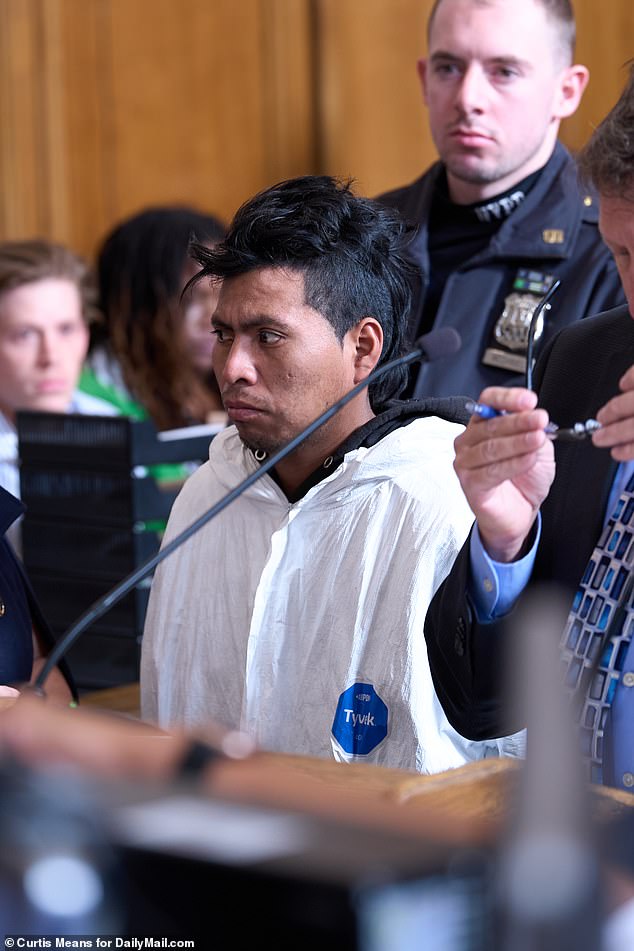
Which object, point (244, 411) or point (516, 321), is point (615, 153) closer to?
point (244, 411)

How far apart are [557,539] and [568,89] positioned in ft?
4.48

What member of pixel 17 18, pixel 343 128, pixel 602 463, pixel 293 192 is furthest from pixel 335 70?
pixel 602 463

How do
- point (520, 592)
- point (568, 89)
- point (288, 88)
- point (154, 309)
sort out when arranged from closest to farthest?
point (520, 592), point (568, 89), point (154, 309), point (288, 88)

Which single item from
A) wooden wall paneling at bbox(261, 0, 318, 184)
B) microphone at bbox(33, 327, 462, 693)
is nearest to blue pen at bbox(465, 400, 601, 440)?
microphone at bbox(33, 327, 462, 693)

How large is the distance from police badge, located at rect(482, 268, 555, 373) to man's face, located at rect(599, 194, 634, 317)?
0.99 meters

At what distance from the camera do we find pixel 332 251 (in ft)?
5.87

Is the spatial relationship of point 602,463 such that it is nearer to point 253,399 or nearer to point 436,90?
point 253,399

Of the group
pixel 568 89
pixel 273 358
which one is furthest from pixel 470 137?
pixel 273 358

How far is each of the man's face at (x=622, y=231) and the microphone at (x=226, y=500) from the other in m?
0.20

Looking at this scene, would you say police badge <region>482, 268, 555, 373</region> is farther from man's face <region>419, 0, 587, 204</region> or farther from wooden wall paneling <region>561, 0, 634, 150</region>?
wooden wall paneling <region>561, 0, 634, 150</region>

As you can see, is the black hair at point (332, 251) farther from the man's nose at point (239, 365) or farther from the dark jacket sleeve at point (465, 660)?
the dark jacket sleeve at point (465, 660)

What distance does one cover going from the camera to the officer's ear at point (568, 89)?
2479 millimetres

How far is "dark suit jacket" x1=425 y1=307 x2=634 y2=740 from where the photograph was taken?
1332 mm

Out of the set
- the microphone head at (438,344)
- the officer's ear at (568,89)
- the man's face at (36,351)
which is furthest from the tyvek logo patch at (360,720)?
the man's face at (36,351)
